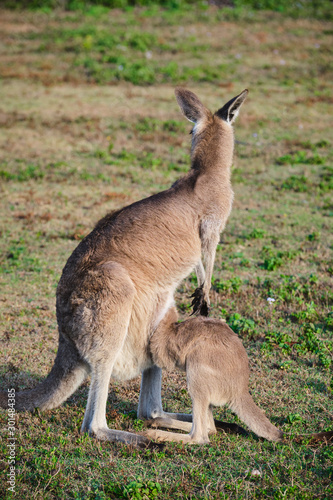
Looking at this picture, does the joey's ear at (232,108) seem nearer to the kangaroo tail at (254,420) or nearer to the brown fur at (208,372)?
the brown fur at (208,372)

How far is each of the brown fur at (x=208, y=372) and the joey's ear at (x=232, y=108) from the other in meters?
1.76

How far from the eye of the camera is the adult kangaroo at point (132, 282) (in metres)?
3.65

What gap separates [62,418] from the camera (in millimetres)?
4020

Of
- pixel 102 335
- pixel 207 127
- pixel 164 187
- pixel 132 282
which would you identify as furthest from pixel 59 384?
pixel 164 187

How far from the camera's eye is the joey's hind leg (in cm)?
362

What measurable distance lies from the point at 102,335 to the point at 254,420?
43.8 inches

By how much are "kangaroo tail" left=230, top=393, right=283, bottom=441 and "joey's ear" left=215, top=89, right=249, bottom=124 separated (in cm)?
225

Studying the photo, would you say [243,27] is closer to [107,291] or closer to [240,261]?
[240,261]

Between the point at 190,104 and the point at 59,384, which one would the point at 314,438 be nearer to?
the point at 59,384

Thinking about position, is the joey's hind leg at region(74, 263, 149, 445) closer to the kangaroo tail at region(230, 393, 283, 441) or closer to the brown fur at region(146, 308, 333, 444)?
the brown fur at region(146, 308, 333, 444)

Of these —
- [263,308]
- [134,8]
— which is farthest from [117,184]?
[134,8]

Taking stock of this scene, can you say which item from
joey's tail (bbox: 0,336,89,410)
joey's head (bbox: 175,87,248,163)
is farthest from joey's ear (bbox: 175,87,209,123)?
joey's tail (bbox: 0,336,89,410)

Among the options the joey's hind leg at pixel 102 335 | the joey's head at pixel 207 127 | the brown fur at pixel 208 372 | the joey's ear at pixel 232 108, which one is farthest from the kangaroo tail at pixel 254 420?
the joey's ear at pixel 232 108

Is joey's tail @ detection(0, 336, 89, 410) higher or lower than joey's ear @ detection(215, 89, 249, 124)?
lower
